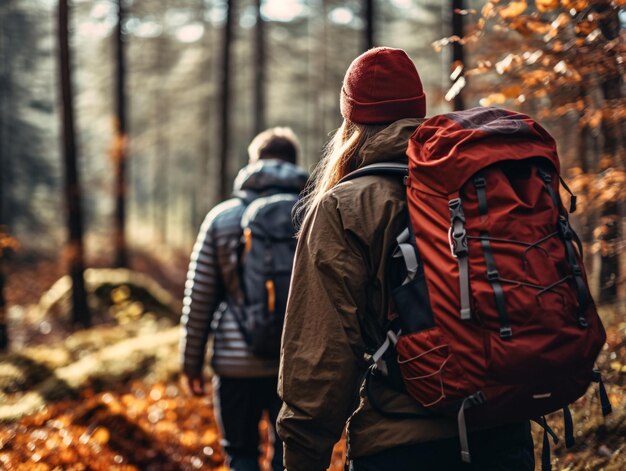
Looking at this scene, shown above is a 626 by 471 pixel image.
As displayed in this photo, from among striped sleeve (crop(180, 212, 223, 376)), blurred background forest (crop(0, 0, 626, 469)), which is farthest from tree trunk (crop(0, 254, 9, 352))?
striped sleeve (crop(180, 212, 223, 376))

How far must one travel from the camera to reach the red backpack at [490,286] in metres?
2.04

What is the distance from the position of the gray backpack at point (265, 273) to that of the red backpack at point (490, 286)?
1.70m

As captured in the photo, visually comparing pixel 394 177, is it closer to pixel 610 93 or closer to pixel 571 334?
pixel 571 334

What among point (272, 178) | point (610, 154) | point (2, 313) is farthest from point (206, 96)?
point (272, 178)

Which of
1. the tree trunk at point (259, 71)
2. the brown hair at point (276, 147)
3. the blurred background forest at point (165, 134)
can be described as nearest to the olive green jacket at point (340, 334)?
the blurred background forest at point (165, 134)

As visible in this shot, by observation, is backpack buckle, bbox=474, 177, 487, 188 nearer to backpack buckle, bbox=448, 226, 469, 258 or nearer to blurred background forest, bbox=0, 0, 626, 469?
backpack buckle, bbox=448, 226, 469, 258

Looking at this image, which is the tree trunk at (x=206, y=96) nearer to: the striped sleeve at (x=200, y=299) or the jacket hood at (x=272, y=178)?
the jacket hood at (x=272, y=178)

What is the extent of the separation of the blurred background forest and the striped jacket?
131 cm

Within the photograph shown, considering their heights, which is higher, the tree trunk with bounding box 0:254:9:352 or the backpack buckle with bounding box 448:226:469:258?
the backpack buckle with bounding box 448:226:469:258

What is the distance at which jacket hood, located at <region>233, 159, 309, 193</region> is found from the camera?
4.26 meters

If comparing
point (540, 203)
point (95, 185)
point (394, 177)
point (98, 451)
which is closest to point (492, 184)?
point (540, 203)

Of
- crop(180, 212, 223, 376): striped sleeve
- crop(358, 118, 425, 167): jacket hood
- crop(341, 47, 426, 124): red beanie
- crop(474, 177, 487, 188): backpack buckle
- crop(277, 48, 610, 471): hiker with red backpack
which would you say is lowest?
crop(180, 212, 223, 376): striped sleeve

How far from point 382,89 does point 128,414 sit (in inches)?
211

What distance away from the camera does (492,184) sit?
84.0 inches
